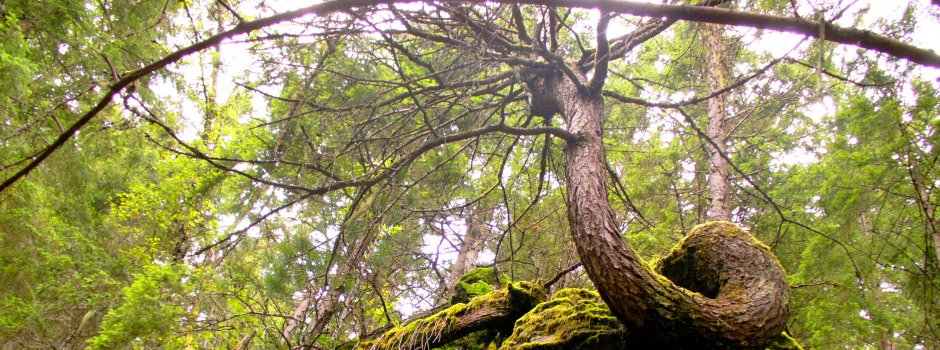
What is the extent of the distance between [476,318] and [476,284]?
2.96 feet

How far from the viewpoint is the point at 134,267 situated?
6.95m

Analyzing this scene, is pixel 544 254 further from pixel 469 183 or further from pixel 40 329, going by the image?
pixel 40 329

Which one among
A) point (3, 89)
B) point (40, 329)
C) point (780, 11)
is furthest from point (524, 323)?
point (40, 329)

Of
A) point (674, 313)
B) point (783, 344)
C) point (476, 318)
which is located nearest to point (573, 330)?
point (674, 313)

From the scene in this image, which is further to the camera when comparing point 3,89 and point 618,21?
point 618,21

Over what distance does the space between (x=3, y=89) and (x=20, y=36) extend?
0.73 meters

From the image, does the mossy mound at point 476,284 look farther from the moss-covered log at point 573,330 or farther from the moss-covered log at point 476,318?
the moss-covered log at point 573,330

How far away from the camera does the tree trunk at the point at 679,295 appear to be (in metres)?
1.95

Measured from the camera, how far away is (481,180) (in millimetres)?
7516

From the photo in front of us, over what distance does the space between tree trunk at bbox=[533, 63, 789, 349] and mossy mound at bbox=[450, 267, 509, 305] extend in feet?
4.70

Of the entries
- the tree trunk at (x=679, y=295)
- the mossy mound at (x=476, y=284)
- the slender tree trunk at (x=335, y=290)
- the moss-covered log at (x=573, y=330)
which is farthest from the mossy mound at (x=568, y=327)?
the slender tree trunk at (x=335, y=290)

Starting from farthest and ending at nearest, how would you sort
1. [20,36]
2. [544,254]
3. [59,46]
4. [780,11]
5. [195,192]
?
1. [195,192]
2. [544,254]
3. [59,46]
4. [20,36]
5. [780,11]

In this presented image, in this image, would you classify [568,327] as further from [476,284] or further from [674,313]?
[476,284]

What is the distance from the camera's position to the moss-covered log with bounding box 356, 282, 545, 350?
9.69ft
